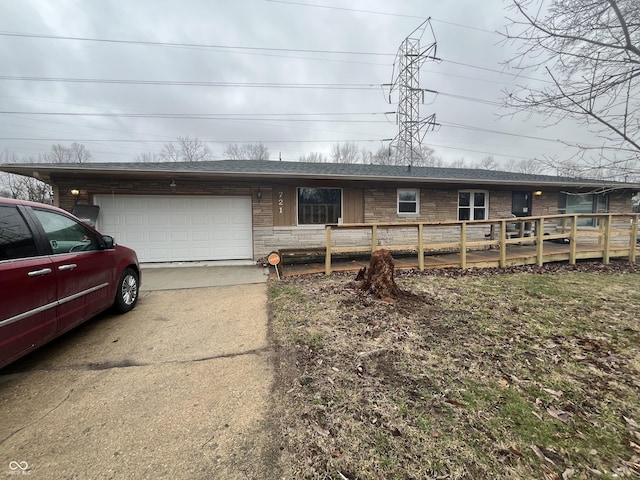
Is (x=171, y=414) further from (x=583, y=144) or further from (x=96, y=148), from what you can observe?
(x=96, y=148)

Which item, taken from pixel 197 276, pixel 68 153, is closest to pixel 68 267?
pixel 197 276

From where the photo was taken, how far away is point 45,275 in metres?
2.70

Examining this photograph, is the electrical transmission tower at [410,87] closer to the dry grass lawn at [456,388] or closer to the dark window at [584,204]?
the dark window at [584,204]

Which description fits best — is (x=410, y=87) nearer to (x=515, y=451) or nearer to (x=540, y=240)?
(x=540, y=240)

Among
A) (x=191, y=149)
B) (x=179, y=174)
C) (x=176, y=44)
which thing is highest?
(x=176, y=44)

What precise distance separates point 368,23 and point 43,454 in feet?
52.6

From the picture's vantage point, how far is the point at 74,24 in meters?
14.8

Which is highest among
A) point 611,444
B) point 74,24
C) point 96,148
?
point 74,24

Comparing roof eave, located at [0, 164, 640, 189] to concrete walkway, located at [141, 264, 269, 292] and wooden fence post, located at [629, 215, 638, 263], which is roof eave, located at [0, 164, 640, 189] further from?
concrete walkway, located at [141, 264, 269, 292]

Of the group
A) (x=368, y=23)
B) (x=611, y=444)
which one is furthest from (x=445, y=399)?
(x=368, y=23)

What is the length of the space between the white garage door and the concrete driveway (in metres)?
4.48

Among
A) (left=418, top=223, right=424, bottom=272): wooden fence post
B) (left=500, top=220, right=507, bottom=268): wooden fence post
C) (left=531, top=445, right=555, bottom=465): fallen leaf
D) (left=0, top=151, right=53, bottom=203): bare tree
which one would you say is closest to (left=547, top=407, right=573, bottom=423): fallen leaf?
(left=531, top=445, right=555, bottom=465): fallen leaf

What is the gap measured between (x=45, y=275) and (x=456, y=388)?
398 cm

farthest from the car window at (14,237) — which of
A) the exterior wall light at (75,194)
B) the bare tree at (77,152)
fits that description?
the bare tree at (77,152)
